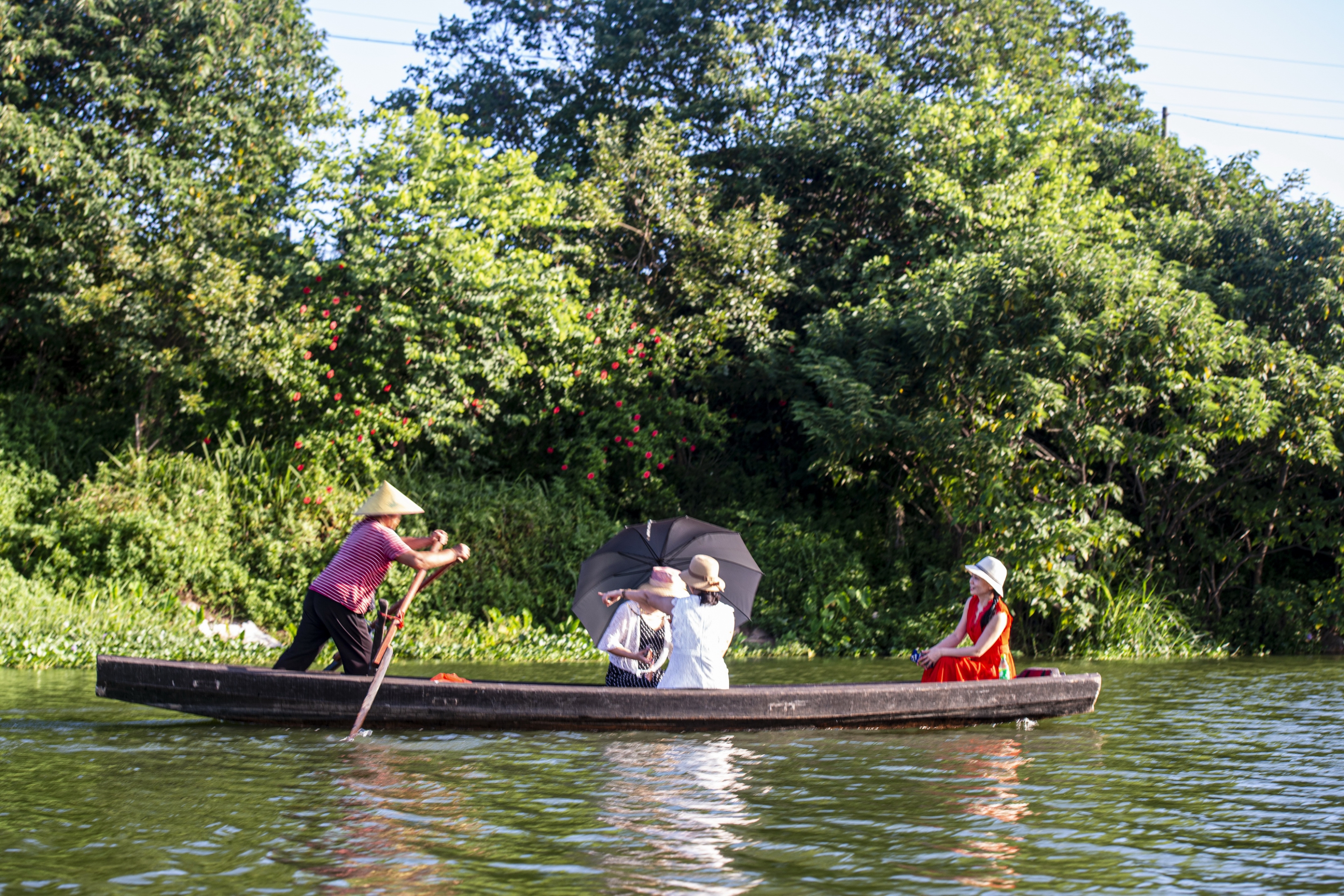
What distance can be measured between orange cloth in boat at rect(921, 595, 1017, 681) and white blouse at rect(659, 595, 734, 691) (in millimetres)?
1917

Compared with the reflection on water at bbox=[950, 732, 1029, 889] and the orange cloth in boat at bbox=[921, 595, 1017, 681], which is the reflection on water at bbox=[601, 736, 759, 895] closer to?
the reflection on water at bbox=[950, 732, 1029, 889]

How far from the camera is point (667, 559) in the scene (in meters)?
11.6

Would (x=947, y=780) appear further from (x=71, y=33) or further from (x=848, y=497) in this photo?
(x=71, y=33)

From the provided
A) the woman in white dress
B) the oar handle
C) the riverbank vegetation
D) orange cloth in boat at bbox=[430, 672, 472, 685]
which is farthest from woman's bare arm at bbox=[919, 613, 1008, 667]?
the riverbank vegetation

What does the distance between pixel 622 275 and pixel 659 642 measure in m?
12.1

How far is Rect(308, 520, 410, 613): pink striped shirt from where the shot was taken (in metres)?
9.30

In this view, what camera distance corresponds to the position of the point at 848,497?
21.5 metres

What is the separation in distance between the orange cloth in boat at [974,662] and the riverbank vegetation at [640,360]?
6.29 metres

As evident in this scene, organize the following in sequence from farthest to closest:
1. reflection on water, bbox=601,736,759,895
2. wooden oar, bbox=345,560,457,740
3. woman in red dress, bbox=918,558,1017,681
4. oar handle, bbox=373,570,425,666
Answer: woman in red dress, bbox=918,558,1017,681 → oar handle, bbox=373,570,425,666 → wooden oar, bbox=345,560,457,740 → reflection on water, bbox=601,736,759,895

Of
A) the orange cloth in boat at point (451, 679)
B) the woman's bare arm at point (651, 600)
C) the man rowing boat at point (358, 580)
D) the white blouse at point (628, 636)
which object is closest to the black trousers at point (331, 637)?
the man rowing boat at point (358, 580)

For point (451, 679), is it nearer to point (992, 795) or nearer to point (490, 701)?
point (490, 701)

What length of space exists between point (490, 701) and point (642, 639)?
130 centimetres

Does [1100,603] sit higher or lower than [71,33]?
lower

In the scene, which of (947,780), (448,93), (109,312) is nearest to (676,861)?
(947,780)
